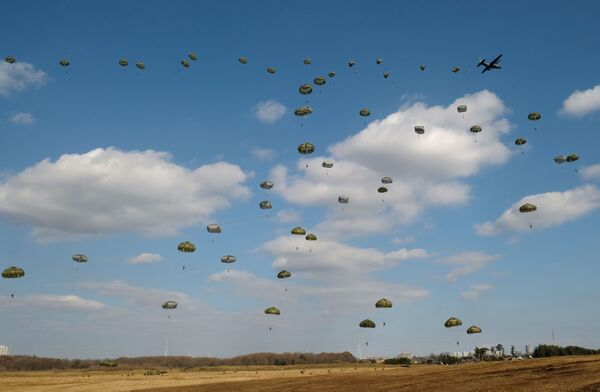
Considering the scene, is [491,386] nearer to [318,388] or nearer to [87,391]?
[318,388]

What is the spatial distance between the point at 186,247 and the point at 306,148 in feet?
82.3

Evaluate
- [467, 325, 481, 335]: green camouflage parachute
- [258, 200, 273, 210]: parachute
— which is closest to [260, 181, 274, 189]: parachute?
[258, 200, 273, 210]: parachute

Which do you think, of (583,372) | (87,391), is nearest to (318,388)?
(583,372)

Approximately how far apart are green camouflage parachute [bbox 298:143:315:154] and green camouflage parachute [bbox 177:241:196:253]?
23.2 meters

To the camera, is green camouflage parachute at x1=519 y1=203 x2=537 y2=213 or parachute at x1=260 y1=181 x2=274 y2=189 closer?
green camouflage parachute at x1=519 y1=203 x2=537 y2=213

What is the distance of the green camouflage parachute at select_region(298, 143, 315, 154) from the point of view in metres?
77.7

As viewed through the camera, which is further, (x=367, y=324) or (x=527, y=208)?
A: (x=367, y=324)

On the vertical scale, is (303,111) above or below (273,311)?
above

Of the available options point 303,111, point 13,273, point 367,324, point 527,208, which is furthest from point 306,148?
point 13,273

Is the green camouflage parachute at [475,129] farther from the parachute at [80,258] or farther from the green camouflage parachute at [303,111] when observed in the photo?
the parachute at [80,258]

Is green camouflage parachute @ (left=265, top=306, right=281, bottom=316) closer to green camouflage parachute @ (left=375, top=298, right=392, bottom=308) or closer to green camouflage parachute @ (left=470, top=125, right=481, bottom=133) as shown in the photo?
green camouflage parachute @ (left=375, top=298, right=392, bottom=308)

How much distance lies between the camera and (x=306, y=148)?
7788 centimetres

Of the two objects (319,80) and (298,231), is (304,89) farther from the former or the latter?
(298,231)

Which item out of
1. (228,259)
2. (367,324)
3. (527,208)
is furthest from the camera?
(228,259)
